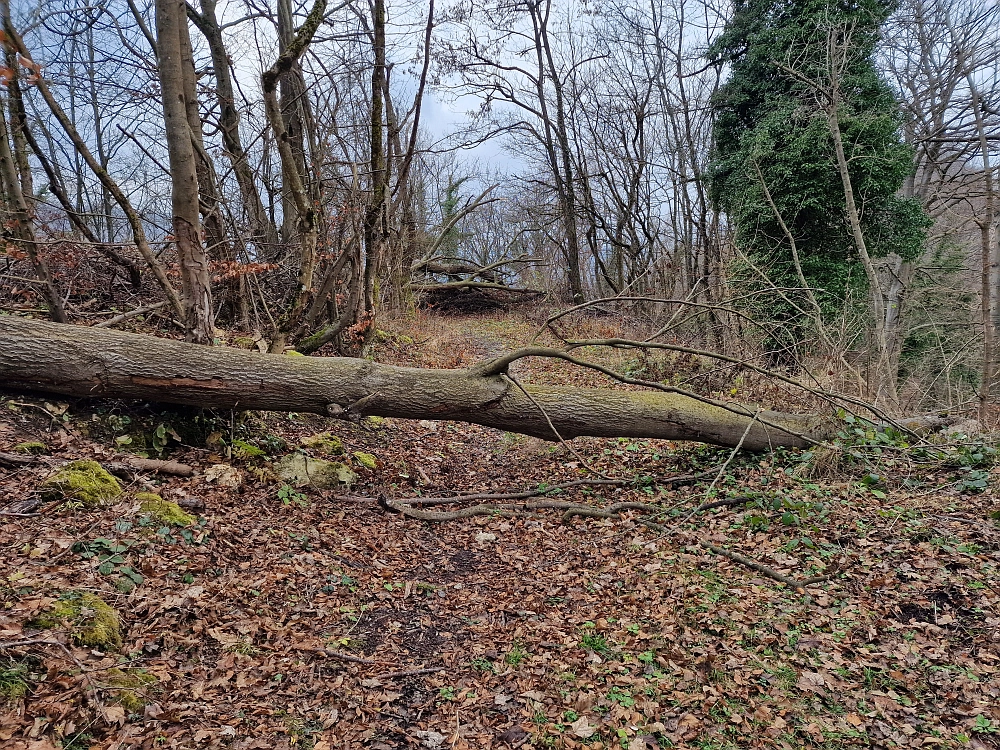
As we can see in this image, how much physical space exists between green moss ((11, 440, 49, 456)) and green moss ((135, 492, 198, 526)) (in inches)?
37.6

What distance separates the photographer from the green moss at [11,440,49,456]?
4041mm

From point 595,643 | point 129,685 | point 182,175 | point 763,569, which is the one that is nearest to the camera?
point 129,685

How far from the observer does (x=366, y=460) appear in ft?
19.9

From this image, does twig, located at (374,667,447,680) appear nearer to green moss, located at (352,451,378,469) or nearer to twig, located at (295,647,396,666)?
twig, located at (295,647,396,666)

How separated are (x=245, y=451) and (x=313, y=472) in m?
0.67

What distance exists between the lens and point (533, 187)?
2031cm

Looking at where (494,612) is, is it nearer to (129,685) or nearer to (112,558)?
(129,685)

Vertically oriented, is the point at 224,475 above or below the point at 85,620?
above

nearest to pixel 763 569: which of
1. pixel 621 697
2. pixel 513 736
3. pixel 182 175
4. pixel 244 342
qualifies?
pixel 621 697

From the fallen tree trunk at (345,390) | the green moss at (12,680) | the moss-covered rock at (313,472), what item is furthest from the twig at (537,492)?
the green moss at (12,680)

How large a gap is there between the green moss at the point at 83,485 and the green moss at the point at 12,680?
1.67m

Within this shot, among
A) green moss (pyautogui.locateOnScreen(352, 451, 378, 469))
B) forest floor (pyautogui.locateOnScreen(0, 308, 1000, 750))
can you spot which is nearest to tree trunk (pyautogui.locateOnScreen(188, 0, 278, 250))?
green moss (pyautogui.locateOnScreen(352, 451, 378, 469))

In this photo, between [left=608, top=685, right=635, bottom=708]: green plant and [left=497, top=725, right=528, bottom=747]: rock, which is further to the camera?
[left=608, top=685, right=635, bottom=708]: green plant

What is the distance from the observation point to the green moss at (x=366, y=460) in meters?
6.04
